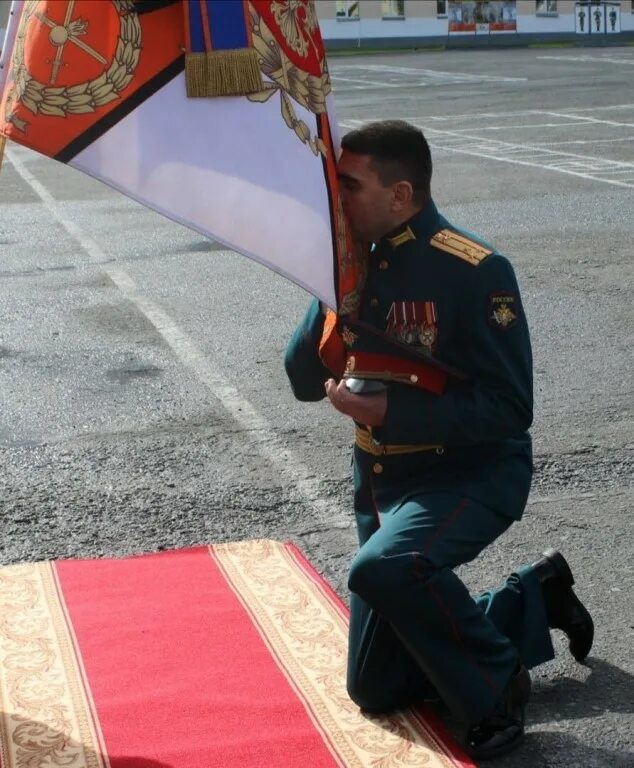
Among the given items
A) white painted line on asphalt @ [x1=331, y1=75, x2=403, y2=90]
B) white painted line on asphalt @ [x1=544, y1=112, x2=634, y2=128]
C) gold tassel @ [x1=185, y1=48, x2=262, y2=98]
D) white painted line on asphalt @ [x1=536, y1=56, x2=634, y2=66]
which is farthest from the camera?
white painted line on asphalt @ [x1=536, y1=56, x2=634, y2=66]

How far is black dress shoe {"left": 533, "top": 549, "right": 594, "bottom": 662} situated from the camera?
4066mm

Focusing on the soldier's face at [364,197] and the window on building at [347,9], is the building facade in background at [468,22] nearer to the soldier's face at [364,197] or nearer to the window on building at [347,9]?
the window on building at [347,9]

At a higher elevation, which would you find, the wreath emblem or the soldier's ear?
the wreath emblem

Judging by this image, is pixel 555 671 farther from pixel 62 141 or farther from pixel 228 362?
pixel 228 362

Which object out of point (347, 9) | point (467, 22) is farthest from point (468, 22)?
point (347, 9)

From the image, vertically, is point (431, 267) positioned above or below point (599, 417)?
above

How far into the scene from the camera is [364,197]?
3568 millimetres

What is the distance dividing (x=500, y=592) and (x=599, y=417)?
269 cm

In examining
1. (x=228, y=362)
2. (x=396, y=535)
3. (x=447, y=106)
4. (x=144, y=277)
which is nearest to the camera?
(x=396, y=535)

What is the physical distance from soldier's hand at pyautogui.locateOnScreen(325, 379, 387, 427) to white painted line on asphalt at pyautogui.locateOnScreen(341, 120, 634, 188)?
1133cm

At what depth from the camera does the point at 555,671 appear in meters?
4.10

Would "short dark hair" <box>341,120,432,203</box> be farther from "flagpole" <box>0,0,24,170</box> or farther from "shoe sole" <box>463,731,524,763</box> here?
"shoe sole" <box>463,731,524,763</box>

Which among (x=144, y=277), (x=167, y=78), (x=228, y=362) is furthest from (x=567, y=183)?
(x=167, y=78)

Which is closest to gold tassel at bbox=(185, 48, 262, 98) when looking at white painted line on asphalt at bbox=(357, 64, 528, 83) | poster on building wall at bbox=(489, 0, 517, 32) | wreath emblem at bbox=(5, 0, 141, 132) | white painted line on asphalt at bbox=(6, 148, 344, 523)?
wreath emblem at bbox=(5, 0, 141, 132)
